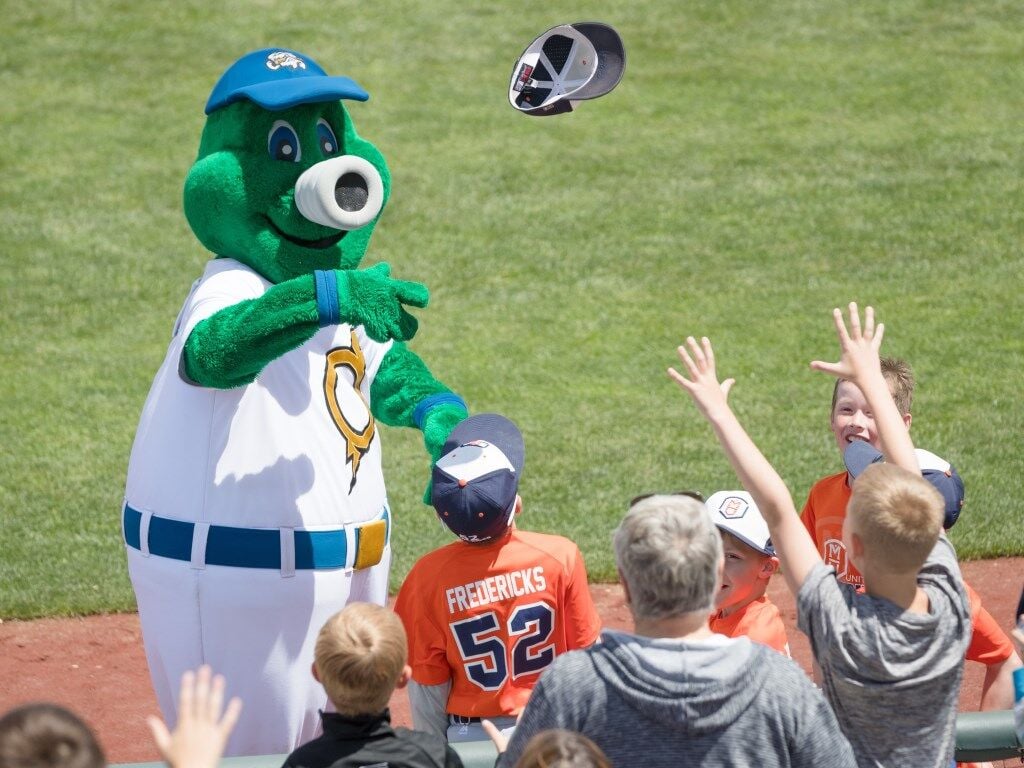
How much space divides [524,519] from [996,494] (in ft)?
7.91

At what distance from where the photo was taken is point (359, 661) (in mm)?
2857

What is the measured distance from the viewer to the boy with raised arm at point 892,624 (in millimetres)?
2842

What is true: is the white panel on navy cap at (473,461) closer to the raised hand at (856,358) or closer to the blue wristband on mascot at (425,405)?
the blue wristband on mascot at (425,405)

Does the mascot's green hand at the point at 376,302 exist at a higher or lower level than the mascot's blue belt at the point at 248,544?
higher

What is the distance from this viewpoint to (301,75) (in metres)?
4.30

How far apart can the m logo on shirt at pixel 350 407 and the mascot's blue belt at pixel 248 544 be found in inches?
7.1

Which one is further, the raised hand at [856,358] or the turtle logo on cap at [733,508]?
the turtle logo on cap at [733,508]

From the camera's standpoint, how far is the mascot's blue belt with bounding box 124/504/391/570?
399 centimetres

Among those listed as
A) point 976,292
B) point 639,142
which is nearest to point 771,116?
point 639,142

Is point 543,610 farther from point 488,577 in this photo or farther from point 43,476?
point 43,476

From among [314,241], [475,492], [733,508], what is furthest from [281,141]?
[733,508]

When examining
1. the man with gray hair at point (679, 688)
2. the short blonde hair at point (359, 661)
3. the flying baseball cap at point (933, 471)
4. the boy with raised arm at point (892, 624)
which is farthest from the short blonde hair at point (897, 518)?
the flying baseball cap at point (933, 471)

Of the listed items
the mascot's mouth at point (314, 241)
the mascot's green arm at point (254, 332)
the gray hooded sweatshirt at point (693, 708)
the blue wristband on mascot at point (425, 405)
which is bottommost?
the gray hooded sweatshirt at point (693, 708)

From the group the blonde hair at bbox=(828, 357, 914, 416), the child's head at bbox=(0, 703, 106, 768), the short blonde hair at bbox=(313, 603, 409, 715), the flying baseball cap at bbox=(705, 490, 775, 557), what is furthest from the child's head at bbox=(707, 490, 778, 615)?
the child's head at bbox=(0, 703, 106, 768)
